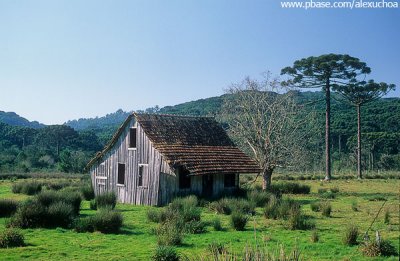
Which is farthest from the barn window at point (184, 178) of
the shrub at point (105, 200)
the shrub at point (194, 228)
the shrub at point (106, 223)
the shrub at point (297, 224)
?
the shrub at point (297, 224)

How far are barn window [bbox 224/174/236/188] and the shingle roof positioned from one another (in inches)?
38.9

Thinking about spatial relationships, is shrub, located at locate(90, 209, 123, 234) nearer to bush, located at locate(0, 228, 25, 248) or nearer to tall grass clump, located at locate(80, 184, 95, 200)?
bush, located at locate(0, 228, 25, 248)

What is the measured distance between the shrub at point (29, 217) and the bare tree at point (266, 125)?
17865 mm

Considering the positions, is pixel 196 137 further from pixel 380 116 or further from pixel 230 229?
pixel 380 116

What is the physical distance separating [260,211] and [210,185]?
5704 millimetres

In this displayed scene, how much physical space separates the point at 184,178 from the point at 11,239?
14.1 meters

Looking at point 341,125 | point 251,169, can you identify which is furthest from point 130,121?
point 341,125

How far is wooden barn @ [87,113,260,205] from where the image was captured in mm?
25844

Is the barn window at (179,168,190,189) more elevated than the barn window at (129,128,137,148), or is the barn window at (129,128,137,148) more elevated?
the barn window at (129,128,137,148)

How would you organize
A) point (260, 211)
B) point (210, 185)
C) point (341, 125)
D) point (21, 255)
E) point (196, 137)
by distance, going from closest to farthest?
1. point (21, 255)
2. point (260, 211)
3. point (210, 185)
4. point (196, 137)
5. point (341, 125)

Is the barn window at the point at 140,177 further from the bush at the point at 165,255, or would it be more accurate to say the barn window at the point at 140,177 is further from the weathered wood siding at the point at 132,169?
the bush at the point at 165,255

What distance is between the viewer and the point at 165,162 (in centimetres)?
2572

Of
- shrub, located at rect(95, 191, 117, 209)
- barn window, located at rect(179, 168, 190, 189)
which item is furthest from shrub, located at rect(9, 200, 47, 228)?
barn window, located at rect(179, 168, 190, 189)

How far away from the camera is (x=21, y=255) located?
1223cm
